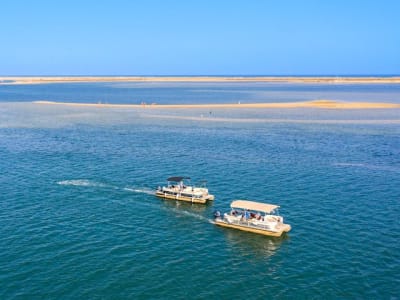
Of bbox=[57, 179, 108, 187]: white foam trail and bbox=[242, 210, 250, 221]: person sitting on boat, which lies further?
bbox=[57, 179, 108, 187]: white foam trail

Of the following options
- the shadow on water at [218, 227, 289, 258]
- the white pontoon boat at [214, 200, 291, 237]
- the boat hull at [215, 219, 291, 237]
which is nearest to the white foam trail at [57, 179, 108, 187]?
the white pontoon boat at [214, 200, 291, 237]

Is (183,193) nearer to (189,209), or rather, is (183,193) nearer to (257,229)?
(189,209)

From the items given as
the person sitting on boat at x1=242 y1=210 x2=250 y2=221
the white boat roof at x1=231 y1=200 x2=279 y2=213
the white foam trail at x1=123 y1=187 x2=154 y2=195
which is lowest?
the person sitting on boat at x1=242 y1=210 x2=250 y2=221

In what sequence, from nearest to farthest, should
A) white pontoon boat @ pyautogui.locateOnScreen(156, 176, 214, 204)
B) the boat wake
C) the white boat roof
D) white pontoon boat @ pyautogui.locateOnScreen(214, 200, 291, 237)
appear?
white pontoon boat @ pyautogui.locateOnScreen(214, 200, 291, 237) < the white boat roof < the boat wake < white pontoon boat @ pyautogui.locateOnScreen(156, 176, 214, 204)

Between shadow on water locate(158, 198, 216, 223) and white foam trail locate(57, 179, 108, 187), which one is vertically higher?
white foam trail locate(57, 179, 108, 187)

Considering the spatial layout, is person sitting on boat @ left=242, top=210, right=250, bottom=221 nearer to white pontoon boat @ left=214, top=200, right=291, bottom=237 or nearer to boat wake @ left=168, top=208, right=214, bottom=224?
white pontoon boat @ left=214, top=200, right=291, bottom=237

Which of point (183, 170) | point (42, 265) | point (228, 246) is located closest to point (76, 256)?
point (42, 265)

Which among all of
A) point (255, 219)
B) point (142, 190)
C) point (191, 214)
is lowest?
Answer: point (191, 214)

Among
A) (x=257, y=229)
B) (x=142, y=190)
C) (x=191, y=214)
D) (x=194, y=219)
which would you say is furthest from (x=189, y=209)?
(x=257, y=229)

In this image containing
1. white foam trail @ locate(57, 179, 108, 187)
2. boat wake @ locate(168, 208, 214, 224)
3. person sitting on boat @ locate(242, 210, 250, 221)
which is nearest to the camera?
person sitting on boat @ locate(242, 210, 250, 221)
